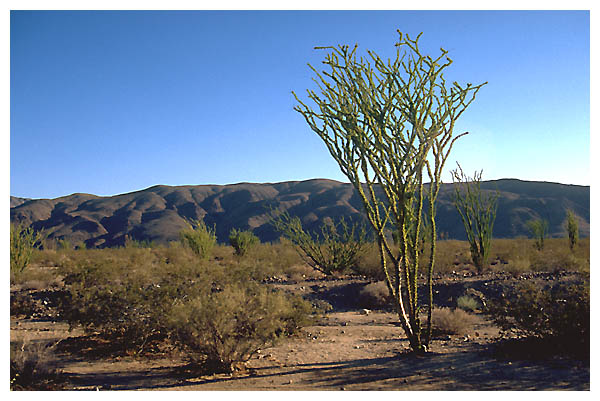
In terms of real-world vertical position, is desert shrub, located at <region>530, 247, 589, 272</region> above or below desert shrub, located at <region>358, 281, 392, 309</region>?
above

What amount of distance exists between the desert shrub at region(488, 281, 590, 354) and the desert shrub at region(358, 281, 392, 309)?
16.9 feet

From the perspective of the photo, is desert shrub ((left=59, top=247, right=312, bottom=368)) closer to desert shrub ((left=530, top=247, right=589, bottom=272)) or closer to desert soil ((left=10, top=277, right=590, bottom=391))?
desert soil ((left=10, top=277, right=590, bottom=391))

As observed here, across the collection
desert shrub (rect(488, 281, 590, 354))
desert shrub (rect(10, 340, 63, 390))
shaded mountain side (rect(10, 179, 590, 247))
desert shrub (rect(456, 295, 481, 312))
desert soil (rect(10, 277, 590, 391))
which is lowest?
desert shrub (rect(456, 295, 481, 312))

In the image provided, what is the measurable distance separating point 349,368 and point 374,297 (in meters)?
6.05

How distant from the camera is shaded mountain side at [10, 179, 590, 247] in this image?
5769 cm

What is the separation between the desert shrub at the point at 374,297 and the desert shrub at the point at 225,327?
245 inches

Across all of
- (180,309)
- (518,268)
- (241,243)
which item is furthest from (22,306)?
(518,268)

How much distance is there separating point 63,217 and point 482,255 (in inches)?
2663

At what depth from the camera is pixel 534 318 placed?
6.05 meters

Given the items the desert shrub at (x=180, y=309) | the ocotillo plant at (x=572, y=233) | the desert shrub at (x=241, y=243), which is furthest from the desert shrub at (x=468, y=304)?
the desert shrub at (x=241, y=243)

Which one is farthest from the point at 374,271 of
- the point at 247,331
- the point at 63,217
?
the point at 63,217

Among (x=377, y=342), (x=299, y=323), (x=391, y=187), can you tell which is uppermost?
(x=391, y=187)

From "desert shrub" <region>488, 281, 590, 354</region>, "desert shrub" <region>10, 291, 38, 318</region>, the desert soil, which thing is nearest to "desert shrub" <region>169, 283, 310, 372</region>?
the desert soil
